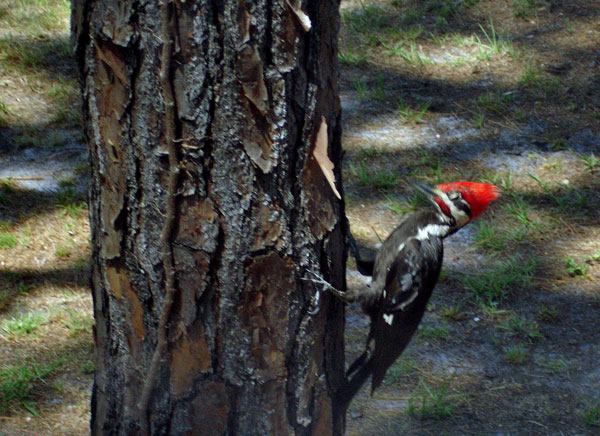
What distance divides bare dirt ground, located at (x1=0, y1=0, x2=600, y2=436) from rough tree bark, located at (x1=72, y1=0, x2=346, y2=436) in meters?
1.06

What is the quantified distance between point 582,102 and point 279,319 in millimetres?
3927

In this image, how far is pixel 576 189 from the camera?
4691mm

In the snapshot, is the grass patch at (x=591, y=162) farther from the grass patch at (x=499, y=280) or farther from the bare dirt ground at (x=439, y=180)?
the grass patch at (x=499, y=280)

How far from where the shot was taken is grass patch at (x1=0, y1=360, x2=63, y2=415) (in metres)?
3.21

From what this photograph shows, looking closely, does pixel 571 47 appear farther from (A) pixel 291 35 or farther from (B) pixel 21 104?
(A) pixel 291 35

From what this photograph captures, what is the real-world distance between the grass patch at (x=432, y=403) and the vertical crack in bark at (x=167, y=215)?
1319 mm

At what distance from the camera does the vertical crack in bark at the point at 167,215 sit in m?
1.83

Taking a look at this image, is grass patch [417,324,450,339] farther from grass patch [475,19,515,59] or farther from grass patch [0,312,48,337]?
grass patch [475,19,515,59]

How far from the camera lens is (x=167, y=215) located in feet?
6.56

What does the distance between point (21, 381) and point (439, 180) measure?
2522 mm

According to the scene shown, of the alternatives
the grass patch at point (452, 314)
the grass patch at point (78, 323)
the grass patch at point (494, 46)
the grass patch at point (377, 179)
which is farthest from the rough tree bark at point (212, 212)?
the grass patch at point (494, 46)

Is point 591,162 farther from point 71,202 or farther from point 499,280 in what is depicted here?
point 71,202

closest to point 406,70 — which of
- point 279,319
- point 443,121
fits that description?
point 443,121

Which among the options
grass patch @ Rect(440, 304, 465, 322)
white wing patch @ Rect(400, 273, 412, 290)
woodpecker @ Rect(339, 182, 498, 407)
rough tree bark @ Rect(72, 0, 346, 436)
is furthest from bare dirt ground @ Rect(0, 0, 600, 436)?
rough tree bark @ Rect(72, 0, 346, 436)
